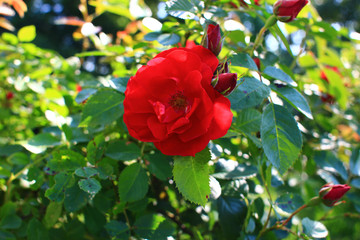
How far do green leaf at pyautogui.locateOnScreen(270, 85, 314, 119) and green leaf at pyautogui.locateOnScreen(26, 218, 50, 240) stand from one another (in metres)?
0.50

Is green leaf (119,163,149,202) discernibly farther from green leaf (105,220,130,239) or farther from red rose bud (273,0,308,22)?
red rose bud (273,0,308,22)

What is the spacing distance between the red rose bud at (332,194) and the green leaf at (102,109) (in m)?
0.40

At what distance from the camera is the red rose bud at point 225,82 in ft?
1.18

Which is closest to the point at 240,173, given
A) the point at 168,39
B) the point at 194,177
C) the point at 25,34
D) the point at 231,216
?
the point at 231,216

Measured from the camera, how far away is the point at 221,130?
14.0 inches

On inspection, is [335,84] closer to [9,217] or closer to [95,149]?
[95,149]

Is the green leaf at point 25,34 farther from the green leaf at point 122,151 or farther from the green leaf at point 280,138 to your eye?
the green leaf at point 280,138

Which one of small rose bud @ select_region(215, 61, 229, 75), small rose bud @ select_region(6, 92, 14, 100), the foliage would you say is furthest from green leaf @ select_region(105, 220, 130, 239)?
small rose bud @ select_region(6, 92, 14, 100)

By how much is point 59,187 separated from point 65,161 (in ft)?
0.14

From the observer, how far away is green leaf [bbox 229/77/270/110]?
429 mm

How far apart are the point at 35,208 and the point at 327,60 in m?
0.89

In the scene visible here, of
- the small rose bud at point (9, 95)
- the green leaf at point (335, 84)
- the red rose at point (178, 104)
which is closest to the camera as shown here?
the red rose at point (178, 104)

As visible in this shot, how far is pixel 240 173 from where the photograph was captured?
0.55 meters

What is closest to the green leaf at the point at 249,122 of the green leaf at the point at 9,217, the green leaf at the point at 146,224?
the green leaf at the point at 146,224
